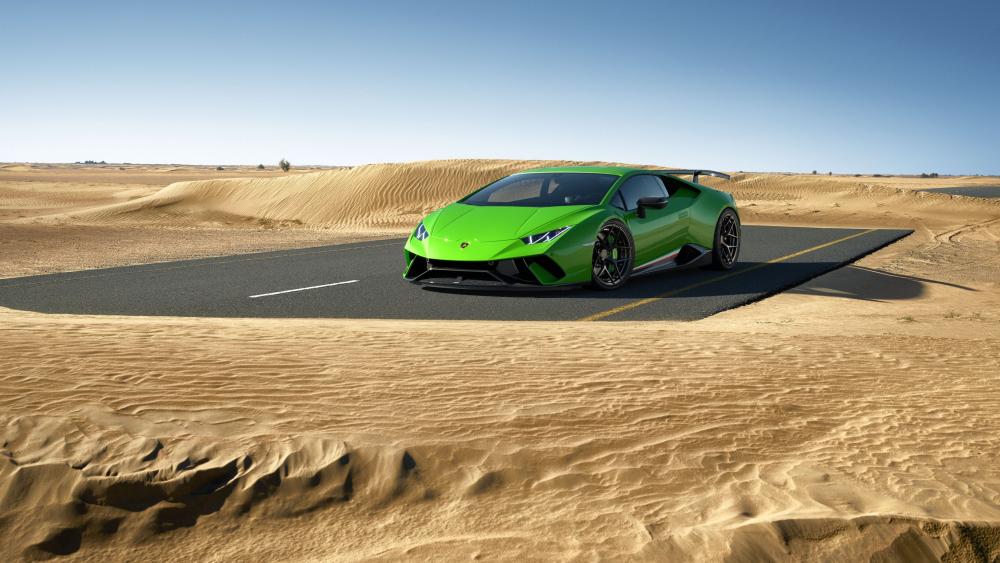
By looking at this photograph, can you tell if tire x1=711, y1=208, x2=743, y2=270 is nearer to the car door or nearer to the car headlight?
the car door

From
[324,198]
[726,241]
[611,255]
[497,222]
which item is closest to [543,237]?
[497,222]

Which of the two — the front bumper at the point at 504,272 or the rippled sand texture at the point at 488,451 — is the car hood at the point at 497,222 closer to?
the front bumper at the point at 504,272

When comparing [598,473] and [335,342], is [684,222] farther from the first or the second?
[598,473]

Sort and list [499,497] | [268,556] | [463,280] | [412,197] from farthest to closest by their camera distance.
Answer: [412,197]
[463,280]
[499,497]
[268,556]

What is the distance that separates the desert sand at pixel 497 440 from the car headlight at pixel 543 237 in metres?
2.00

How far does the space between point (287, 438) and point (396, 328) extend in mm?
3284

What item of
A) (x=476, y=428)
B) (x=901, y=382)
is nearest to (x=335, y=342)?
(x=476, y=428)

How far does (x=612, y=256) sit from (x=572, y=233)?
2.94ft

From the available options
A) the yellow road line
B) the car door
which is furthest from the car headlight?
the car door

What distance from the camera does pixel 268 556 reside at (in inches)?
134

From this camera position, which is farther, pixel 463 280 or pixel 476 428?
pixel 463 280

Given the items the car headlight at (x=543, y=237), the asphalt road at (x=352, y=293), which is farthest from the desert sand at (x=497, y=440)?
the car headlight at (x=543, y=237)

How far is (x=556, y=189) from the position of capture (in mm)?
11430

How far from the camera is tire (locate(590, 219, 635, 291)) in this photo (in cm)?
1046
